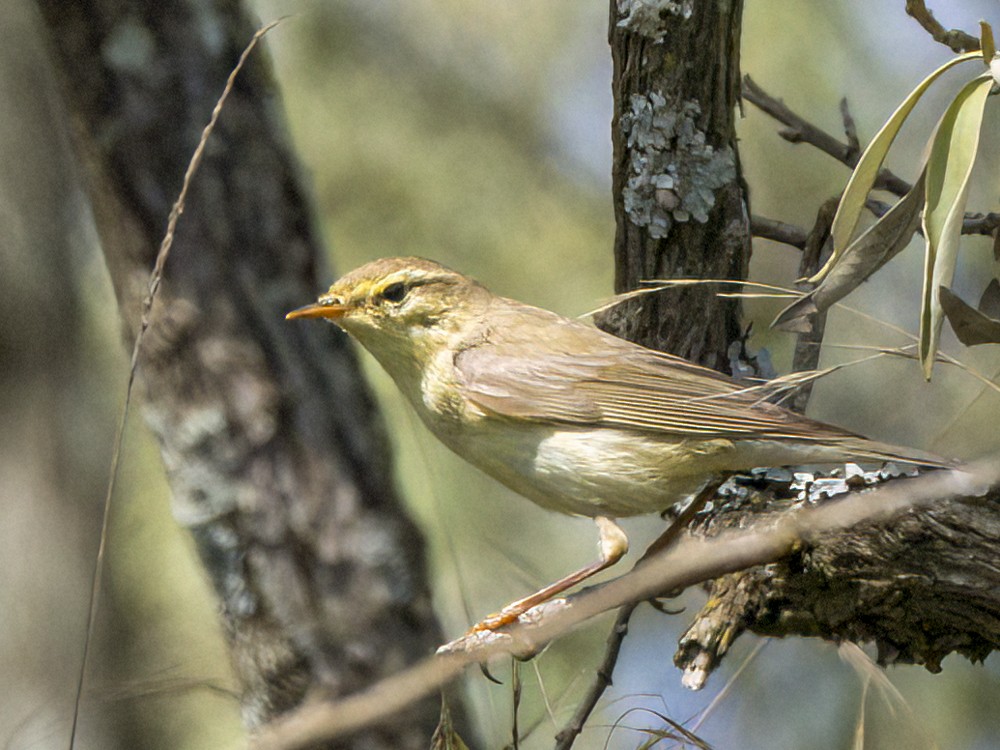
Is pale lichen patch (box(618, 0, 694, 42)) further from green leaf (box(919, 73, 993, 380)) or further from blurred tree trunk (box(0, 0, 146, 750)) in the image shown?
blurred tree trunk (box(0, 0, 146, 750))

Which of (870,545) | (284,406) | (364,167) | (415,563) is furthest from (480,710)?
(364,167)

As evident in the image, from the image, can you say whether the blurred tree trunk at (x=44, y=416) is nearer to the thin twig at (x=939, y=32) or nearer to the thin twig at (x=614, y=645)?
the thin twig at (x=614, y=645)

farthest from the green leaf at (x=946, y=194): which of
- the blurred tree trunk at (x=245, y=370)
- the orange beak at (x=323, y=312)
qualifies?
the blurred tree trunk at (x=245, y=370)

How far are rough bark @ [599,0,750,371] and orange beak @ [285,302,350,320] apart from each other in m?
0.72

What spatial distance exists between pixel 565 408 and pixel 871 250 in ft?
2.58

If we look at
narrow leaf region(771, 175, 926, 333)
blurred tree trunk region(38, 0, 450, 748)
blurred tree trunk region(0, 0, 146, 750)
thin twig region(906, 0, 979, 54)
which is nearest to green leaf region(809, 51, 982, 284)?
narrow leaf region(771, 175, 926, 333)

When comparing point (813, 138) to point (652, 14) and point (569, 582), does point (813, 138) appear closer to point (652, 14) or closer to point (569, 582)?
point (652, 14)

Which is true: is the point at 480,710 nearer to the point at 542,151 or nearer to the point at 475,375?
the point at 475,375

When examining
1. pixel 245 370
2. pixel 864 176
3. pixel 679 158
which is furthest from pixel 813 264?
pixel 245 370

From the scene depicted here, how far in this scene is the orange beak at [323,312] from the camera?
2.61 meters

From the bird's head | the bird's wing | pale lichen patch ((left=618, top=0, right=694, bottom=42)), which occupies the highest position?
pale lichen patch ((left=618, top=0, right=694, bottom=42))

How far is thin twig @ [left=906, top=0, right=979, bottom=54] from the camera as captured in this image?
8.04 ft

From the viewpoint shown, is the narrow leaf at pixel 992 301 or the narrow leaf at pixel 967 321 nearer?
the narrow leaf at pixel 967 321

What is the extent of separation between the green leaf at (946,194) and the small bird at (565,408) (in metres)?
0.53
